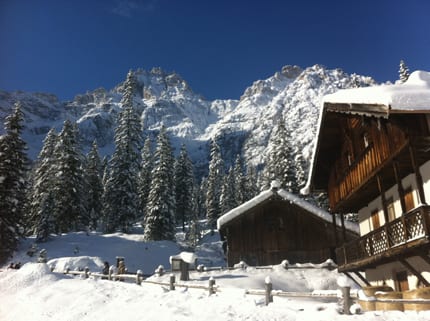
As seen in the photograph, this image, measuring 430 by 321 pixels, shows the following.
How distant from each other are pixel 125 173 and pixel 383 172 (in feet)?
135

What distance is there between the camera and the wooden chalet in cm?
1263

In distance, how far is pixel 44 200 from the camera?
151 ft

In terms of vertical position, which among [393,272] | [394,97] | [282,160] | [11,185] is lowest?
[393,272]

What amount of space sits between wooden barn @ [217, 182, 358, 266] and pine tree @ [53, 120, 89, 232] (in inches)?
1033

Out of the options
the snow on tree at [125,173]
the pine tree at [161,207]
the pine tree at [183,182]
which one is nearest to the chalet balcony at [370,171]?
the pine tree at [161,207]

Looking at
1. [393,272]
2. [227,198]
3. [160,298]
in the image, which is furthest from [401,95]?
[227,198]

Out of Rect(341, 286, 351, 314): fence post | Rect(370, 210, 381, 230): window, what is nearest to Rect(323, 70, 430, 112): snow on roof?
Rect(341, 286, 351, 314): fence post

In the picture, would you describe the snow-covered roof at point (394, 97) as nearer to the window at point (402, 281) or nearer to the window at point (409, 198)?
the window at point (409, 198)

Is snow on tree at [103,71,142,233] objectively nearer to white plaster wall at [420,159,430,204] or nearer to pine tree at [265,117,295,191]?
pine tree at [265,117,295,191]

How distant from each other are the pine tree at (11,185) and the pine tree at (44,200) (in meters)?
3.71

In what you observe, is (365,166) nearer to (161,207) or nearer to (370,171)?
(370,171)

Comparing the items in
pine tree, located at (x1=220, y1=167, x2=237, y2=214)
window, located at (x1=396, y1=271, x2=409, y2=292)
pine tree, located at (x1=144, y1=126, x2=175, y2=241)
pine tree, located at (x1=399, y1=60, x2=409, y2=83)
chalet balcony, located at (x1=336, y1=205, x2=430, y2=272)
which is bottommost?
window, located at (x1=396, y1=271, x2=409, y2=292)

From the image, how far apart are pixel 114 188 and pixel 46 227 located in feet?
39.9

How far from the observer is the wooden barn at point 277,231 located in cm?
2941
